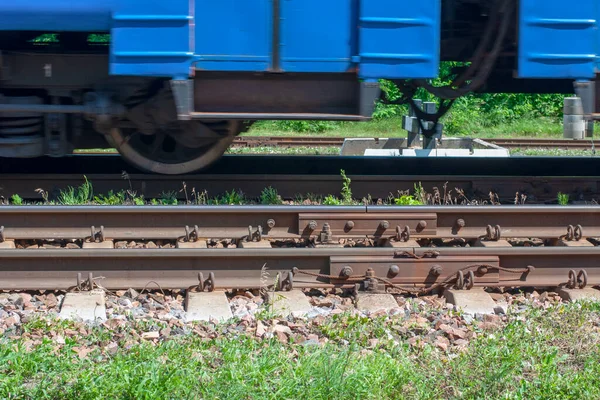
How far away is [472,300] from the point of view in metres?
5.09

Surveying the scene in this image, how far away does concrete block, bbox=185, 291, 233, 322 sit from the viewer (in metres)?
4.77

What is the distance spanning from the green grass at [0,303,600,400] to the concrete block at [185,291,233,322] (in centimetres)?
33

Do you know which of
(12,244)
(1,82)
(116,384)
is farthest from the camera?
(1,82)

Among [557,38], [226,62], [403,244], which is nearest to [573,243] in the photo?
[403,244]

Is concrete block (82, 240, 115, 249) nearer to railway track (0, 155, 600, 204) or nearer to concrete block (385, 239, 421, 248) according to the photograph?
railway track (0, 155, 600, 204)

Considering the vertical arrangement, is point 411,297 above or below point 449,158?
below

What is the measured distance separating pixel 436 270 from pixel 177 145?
137 inches

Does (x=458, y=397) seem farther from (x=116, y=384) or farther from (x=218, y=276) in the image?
(x=218, y=276)

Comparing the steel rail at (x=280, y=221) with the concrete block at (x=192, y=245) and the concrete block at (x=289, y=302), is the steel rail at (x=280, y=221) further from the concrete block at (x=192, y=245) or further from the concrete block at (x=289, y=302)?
the concrete block at (x=289, y=302)

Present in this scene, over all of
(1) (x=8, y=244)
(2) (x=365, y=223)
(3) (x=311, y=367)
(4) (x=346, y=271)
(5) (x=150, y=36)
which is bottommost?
(3) (x=311, y=367)

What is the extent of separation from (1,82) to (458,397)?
17.9 ft

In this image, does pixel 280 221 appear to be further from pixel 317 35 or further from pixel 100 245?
pixel 317 35

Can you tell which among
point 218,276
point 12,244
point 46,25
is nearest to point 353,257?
point 218,276

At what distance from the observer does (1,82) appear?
722 cm
